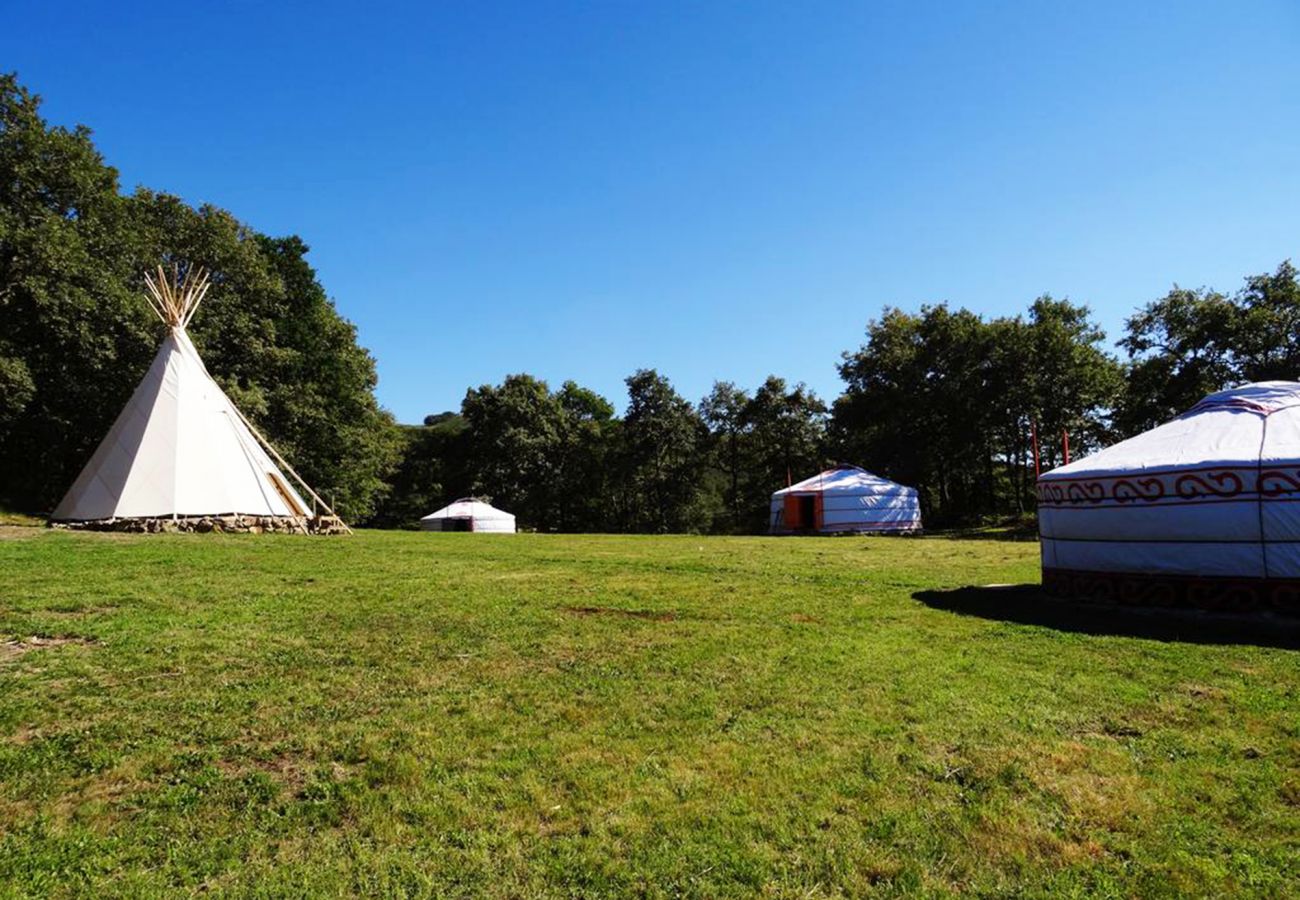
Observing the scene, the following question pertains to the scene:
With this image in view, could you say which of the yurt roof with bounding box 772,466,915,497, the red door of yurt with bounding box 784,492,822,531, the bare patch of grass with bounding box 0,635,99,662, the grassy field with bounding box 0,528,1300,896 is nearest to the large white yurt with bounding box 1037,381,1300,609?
the grassy field with bounding box 0,528,1300,896

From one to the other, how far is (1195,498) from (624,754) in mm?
7631

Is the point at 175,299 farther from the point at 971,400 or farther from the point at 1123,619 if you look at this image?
the point at 971,400

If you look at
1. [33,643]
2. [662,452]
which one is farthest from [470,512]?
[33,643]

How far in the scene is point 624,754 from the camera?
11.3 feet

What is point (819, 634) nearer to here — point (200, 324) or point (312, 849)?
point (312, 849)

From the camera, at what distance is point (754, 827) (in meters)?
2.76

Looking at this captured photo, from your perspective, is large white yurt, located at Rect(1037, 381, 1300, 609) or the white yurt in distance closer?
large white yurt, located at Rect(1037, 381, 1300, 609)

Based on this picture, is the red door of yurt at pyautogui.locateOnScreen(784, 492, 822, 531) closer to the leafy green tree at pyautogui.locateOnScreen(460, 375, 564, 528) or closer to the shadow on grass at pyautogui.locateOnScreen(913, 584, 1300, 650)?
the leafy green tree at pyautogui.locateOnScreen(460, 375, 564, 528)

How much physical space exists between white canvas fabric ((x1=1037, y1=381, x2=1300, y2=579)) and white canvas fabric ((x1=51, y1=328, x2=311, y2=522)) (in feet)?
55.3

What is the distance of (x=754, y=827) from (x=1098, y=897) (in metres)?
1.20

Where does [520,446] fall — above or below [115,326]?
below

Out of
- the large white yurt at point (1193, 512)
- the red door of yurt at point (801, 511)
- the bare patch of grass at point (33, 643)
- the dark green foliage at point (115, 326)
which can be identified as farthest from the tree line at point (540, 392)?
the large white yurt at point (1193, 512)

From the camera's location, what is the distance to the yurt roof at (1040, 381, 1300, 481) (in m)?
7.59

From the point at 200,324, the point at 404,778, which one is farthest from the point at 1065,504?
the point at 200,324
